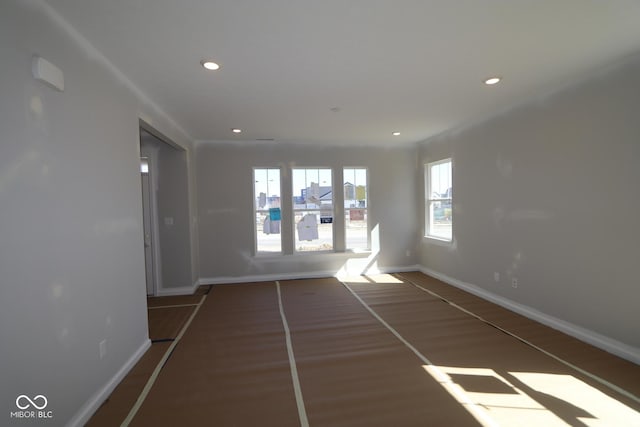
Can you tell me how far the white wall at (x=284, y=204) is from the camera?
519cm

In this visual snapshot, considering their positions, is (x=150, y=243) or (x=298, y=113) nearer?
(x=298, y=113)

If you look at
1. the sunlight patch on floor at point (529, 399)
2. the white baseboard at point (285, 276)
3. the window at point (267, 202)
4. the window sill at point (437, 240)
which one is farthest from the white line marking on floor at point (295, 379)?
the window sill at point (437, 240)

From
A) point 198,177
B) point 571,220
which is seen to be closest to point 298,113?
point 198,177

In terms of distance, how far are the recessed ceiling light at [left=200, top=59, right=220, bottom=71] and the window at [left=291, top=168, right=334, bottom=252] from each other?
126 inches

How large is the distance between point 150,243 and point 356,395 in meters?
3.88

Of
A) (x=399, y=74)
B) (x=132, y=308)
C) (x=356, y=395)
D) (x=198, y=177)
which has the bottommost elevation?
(x=356, y=395)

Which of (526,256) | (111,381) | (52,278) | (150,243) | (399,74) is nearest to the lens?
(52,278)

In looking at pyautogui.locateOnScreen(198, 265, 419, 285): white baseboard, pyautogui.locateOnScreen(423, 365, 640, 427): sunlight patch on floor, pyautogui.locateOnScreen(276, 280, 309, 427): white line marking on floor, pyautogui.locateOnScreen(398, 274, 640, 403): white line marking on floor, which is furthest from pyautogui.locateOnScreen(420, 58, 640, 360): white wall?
pyautogui.locateOnScreen(276, 280, 309, 427): white line marking on floor

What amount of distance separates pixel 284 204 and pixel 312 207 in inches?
21.1

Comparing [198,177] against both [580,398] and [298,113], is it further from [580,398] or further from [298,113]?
[580,398]

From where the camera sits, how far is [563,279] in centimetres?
305

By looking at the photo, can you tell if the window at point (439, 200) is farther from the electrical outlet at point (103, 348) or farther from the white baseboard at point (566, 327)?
the electrical outlet at point (103, 348)

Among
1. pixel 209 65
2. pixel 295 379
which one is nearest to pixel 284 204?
pixel 209 65

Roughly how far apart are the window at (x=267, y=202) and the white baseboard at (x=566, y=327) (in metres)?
3.31
